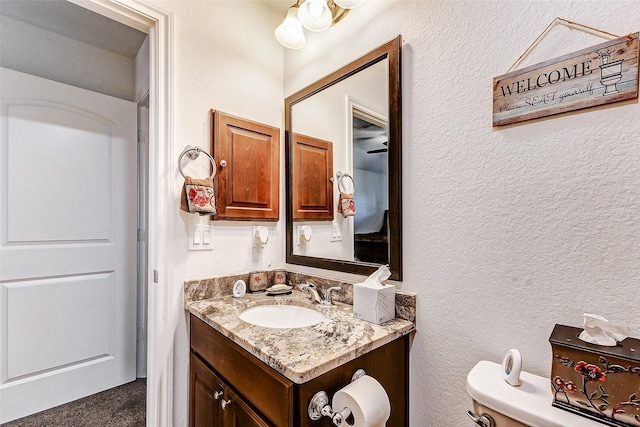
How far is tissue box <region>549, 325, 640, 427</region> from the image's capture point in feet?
1.98

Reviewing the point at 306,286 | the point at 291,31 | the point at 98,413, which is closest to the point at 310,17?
the point at 291,31

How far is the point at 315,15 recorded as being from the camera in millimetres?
1336

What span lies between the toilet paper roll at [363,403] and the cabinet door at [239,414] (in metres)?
0.24

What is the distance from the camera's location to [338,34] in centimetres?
144

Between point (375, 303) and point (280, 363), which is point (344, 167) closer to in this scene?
point (375, 303)

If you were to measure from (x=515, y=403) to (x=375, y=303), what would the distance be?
47 centimetres

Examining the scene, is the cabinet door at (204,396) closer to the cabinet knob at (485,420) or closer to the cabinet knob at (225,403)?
the cabinet knob at (225,403)

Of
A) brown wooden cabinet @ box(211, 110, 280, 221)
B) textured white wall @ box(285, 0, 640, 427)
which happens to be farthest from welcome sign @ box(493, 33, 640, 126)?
brown wooden cabinet @ box(211, 110, 280, 221)

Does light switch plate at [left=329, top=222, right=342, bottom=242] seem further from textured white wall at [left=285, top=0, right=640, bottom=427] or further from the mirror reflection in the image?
textured white wall at [left=285, top=0, right=640, bottom=427]

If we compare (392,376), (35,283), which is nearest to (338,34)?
(392,376)

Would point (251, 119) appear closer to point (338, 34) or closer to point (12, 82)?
point (338, 34)

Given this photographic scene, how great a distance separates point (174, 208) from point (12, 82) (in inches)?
58.2

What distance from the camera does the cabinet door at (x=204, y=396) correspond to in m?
1.10

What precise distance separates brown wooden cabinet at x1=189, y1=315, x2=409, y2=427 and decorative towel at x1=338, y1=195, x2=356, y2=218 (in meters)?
0.59
